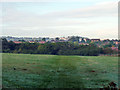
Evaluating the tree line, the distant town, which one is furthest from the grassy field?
the distant town

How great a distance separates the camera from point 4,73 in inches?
115

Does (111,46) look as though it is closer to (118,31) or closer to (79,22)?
(118,31)

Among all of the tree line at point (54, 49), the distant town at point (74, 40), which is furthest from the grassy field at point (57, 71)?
the distant town at point (74, 40)

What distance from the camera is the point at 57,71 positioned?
3115 millimetres

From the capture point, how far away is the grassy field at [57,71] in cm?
289

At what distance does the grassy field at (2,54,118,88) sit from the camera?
289cm

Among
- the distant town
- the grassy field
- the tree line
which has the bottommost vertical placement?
the grassy field

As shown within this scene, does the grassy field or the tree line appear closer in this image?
the grassy field

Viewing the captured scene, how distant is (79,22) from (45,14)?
28.5 inches

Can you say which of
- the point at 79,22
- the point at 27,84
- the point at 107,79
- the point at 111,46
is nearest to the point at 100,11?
the point at 79,22

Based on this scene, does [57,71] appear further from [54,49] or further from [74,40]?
[74,40]

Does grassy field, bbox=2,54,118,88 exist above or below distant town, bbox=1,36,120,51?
below

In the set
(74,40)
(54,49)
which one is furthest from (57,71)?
(74,40)

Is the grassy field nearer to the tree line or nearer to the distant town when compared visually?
the tree line
